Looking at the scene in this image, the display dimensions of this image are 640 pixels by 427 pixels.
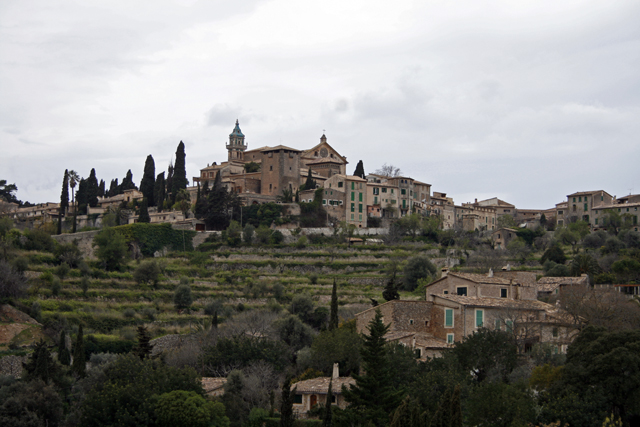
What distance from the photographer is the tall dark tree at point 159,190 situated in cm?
8196

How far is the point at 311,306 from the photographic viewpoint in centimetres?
5138

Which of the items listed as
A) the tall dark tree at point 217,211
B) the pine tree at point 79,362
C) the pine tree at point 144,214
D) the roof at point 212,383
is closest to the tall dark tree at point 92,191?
the pine tree at point 144,214

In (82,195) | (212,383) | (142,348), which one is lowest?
(212,383)

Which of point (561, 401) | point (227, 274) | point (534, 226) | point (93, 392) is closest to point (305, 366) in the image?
point (93, 392)

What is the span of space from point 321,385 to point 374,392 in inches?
176

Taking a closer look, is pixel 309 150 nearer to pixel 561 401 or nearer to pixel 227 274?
pixel 227 274

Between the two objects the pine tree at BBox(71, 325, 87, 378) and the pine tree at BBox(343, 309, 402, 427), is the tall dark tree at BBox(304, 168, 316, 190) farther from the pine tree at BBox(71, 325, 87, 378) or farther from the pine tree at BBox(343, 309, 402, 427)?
the pine tree at BBox(343, 309, 402, 427)

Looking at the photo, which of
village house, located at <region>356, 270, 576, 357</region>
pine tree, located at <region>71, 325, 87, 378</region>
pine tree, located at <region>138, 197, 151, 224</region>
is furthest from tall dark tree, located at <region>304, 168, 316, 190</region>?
pine tree, located at <region>71, 325, 87, 378</region>

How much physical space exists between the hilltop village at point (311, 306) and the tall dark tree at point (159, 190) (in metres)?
0.18

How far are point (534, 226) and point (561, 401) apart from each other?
60.2 m

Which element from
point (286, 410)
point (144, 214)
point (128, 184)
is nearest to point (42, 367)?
point (286, 410)

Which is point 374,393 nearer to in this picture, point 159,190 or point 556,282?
point 556,282

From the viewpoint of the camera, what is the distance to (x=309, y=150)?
9112 centimetres

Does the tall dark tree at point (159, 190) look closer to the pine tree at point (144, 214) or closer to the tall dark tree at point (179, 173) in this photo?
Answer: the tall dark tree at point (179, 173)
